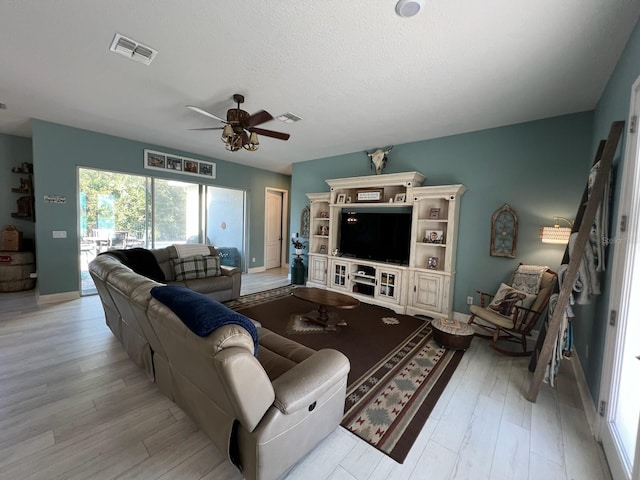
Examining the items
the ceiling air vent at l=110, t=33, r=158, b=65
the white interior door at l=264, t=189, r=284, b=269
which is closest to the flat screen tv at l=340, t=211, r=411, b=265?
the white interior door at l=264, t=189, r=284, b=269

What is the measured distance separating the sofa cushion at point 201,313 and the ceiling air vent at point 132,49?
82.8 inches

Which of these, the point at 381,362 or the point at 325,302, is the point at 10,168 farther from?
the point at 381,362

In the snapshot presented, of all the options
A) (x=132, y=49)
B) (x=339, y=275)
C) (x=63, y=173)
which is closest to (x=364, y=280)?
(x=339, y=275)

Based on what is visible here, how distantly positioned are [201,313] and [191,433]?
1.13 meters

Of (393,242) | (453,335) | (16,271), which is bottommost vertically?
(453,335)

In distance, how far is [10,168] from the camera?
4.77 m

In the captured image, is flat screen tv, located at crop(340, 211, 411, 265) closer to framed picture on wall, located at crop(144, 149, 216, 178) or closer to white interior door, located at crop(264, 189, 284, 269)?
white interior door, located at crop(264, 189, 284, 269)

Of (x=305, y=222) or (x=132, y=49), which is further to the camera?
(x=305, y=222)

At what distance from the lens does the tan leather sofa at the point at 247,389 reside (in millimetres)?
1146

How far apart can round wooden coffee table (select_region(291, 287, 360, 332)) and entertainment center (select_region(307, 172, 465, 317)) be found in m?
1.11

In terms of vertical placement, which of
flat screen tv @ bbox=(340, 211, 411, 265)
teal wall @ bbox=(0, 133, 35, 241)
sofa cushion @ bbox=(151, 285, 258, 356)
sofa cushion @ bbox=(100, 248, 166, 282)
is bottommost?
sofa cushion @ bbox=(100, 248, 166, 282)

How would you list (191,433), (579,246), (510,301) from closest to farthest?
(191,433), (579,246), (510,301)

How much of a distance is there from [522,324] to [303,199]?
4.63 metres

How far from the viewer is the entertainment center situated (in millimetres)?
3861
